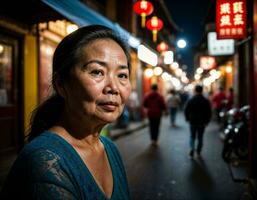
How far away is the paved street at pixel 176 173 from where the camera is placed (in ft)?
21.0

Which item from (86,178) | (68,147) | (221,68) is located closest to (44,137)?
(68,147)

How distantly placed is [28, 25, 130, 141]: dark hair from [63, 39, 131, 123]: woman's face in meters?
0.03

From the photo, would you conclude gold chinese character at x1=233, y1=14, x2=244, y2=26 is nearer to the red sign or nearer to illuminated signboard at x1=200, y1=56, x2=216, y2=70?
the red sign

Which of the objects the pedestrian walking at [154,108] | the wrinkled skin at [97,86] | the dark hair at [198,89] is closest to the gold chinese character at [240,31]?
the dark hair at [198,89]

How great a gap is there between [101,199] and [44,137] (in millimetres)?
379

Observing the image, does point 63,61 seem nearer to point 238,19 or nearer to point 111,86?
point 111,86

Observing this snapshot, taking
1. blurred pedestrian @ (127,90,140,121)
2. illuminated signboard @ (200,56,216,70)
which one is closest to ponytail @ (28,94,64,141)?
blurred pedestrian @ (127,90,140,121)

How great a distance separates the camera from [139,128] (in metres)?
18.4

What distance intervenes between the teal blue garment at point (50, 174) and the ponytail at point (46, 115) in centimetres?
24

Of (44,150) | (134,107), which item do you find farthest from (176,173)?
(134,107)

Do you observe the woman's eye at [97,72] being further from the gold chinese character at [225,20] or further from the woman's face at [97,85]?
the gold chinese character at [225,20]

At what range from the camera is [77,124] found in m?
1.59

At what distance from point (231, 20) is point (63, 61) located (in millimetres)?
7637

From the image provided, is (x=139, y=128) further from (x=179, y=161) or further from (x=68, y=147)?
(x=68, y=147)
